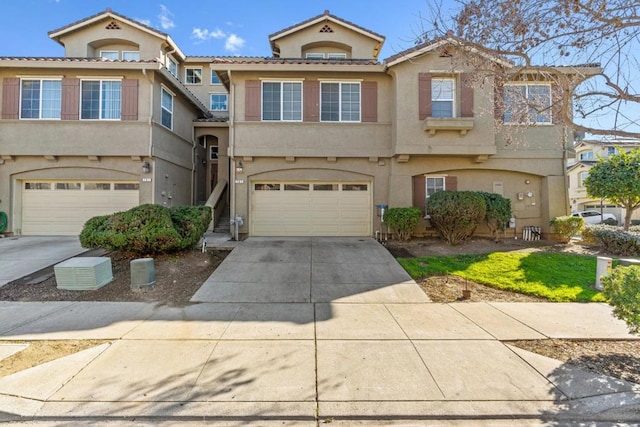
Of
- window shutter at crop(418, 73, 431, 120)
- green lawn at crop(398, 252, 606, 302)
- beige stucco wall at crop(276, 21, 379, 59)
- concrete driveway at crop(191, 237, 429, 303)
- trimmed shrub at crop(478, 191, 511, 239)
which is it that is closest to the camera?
concrete driveway at crop(191, 237, 429, 303)

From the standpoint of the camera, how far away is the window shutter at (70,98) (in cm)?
1123

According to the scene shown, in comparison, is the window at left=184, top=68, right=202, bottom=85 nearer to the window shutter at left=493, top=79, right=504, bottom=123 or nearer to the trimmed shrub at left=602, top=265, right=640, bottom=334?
the window shutter at left=493, top=79, right=504, bottom=123

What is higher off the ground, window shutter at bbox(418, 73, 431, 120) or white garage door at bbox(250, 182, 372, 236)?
window shutter at bbox(418, 73, 431, 120)

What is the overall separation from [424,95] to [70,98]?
13.0 meters

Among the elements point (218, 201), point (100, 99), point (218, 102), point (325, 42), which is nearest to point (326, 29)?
point (325, 42)

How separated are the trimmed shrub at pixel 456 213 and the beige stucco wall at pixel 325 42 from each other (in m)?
8.19

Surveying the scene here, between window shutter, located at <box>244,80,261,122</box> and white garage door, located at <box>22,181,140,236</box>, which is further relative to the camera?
white garage door, located at <box>22,181,140,236</box>

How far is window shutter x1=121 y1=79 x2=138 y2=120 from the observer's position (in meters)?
11.3

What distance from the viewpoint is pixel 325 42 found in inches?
558

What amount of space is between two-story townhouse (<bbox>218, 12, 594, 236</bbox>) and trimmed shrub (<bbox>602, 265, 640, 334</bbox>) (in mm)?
7478

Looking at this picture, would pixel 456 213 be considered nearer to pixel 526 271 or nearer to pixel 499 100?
pixel 526 271

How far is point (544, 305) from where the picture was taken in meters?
5.83

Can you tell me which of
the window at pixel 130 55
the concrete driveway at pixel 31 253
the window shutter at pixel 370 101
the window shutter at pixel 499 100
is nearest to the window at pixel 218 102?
the window at pixel 130 55

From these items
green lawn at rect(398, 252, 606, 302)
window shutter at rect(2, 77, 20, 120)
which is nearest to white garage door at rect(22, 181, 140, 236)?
window shutter at rect(2, 77, 20, 120)
